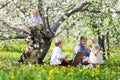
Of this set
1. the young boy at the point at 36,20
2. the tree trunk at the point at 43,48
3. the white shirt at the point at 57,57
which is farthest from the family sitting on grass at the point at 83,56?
the young boy at the point at 36,20

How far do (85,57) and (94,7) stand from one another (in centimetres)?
168

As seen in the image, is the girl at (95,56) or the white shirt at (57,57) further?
the girl at (95,56)

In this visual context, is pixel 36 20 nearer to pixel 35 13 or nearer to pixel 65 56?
pixel 35 13

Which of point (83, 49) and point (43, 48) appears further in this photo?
point (43, 48)

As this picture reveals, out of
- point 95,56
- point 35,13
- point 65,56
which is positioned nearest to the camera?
point 35,13

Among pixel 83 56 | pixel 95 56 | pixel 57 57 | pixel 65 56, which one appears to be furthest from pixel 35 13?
pixel 95 56

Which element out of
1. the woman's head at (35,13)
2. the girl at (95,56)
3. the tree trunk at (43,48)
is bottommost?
the girl at (95,56)

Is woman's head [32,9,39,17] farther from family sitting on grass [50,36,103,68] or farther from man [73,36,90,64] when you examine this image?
man [73,36,90,64]

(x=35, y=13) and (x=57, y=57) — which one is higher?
(x=35, y=13)

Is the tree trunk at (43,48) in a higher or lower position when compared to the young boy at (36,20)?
lower

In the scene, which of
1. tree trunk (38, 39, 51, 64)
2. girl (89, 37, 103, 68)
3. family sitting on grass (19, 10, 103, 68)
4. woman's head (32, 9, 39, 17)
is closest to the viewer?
woman's head (32, 9, 39, 17)

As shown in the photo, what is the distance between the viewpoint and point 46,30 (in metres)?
13.7

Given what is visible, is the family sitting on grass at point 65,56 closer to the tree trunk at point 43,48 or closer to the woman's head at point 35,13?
the woman's head at point 35,13

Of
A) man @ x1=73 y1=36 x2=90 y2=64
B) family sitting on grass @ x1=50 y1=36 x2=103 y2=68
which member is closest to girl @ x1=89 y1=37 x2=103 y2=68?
family sitting on grass @ x1=50 y1=36 x2=103 y2=68
